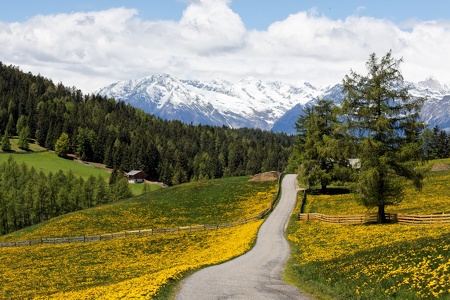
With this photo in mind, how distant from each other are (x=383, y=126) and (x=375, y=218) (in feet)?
39.4

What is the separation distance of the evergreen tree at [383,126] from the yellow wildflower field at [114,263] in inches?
578

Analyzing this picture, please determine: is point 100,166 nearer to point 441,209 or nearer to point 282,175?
point 282,175

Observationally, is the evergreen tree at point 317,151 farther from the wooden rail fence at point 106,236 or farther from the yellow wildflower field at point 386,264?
the yellow wildflower field at point 386,264

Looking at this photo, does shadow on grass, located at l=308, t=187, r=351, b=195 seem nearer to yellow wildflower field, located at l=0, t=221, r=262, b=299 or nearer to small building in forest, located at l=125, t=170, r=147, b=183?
yellow wildflower field, located at l=0, t=221, r=262, b=299

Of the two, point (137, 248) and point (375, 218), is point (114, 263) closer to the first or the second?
point (137, 248)

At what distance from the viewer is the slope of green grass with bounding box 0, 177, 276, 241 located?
68000 mm

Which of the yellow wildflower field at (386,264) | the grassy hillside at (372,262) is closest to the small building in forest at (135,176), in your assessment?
the grassy hillside at (372,262)

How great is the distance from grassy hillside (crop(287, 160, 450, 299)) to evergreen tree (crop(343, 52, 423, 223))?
14.1 ft

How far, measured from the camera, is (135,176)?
186 metres

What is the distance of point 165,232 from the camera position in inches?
2351

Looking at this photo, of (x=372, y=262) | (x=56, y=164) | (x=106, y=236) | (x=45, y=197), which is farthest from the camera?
(x=56, y=164)

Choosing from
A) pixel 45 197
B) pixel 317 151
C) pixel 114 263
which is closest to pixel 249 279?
pixel 114 263

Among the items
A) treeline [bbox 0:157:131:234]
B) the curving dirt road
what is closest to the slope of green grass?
the curving dirt road

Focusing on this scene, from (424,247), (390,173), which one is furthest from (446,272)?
(390,173)
